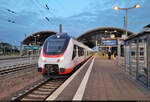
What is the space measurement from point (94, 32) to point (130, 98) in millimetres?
70331

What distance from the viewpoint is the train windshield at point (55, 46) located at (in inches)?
334

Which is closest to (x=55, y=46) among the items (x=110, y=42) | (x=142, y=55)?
(x=142, y=55)

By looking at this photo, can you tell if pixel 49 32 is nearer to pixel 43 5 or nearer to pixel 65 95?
pixel 43 5

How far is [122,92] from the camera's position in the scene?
5523 millimetres

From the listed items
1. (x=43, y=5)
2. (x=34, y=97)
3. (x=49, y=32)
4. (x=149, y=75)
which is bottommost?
(x=34, y=97)

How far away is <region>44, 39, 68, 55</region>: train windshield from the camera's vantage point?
848cm

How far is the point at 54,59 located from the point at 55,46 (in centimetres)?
110

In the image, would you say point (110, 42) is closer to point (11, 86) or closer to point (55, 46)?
point (55, 46)

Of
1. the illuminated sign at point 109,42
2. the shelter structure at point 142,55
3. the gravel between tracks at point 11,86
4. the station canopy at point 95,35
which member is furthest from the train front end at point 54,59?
the station canopy at point 95,35

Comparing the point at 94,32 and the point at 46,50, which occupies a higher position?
the point at 94,32

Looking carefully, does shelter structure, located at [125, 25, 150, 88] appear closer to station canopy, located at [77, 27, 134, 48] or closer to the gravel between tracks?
the gravel between tracks

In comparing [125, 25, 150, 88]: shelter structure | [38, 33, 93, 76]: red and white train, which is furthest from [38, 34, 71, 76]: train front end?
[125, 25, 150, 88]: shelter structure

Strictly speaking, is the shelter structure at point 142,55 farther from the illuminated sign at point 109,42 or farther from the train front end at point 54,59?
the illuminated sign at point 109,42

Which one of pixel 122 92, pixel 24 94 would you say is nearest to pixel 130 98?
pixel 122 92
